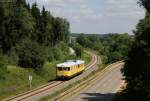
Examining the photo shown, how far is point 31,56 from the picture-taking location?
87312 mm

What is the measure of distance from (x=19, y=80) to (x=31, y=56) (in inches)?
468

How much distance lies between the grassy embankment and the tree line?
229cm

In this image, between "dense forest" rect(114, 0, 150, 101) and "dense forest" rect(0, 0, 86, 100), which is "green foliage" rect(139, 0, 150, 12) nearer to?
"dense forest" rect(114, 0, 150, 101)

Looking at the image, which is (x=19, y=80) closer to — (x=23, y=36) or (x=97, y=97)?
(x=97, y=97)

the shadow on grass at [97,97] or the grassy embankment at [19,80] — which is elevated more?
the shadow on grass at [97,97]

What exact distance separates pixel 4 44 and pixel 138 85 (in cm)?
6133

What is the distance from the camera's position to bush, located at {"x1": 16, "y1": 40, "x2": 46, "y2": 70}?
286ft

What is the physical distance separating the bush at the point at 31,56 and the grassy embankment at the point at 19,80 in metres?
2.18

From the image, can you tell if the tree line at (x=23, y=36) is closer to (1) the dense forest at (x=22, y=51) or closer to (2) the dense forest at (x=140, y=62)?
(1) the dense forest at (x=22, y=51)

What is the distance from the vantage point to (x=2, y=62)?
7525cm

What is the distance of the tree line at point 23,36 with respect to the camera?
88.1 meters

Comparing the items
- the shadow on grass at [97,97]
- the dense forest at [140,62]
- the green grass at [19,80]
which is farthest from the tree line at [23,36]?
the dense forest at [140,62]

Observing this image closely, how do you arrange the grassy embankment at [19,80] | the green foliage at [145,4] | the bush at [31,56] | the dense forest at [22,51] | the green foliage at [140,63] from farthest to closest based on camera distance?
the bush at [31,56] < the dense forest at [22,51] < the grassy embankment at [19,80] < the green foliage at [145,4] < the green foliage at [140,63]

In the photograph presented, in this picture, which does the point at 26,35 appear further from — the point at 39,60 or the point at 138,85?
the point at 138,85
